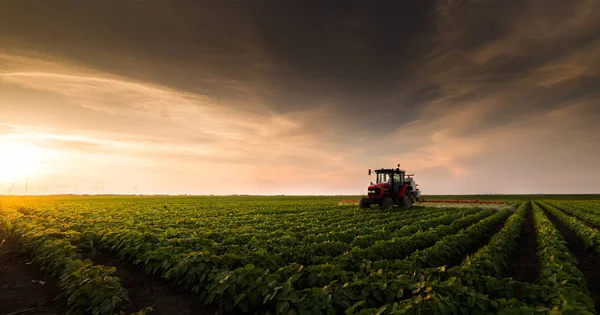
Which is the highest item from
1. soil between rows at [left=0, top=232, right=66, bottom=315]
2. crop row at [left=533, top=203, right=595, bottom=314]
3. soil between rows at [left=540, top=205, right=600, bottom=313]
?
crop row at [left=533, top=203, right=595, bottom=314]

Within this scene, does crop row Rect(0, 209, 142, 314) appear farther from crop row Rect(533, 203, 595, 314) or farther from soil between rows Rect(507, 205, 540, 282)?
soil between rows Rect(507, 205, 540, 282)

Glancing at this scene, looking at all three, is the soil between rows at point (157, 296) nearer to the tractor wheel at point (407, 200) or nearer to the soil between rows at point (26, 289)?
the soil between rows at point (26, 289)

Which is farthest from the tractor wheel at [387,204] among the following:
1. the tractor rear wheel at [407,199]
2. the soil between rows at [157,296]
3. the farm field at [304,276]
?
the soil between rows at [157,296]

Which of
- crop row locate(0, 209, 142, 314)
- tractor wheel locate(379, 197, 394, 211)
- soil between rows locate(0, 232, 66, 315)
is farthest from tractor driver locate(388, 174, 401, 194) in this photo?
soil between rows locate(0, 232, 66, 315)

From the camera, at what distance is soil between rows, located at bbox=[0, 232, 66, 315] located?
6.79 m

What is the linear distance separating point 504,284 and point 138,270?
9214 mm

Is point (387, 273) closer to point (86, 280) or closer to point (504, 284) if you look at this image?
point (504, 284)

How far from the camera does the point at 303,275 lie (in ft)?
22.3

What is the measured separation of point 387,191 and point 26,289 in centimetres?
2346

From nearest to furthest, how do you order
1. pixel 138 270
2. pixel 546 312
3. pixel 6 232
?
pixel 546 312 < pixel 138 270 < pixel 6 232

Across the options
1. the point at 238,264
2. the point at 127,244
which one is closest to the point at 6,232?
the point at 127,244

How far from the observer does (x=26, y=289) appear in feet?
26.0

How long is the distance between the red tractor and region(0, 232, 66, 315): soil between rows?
21.7 meters

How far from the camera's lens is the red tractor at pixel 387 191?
26078mm
